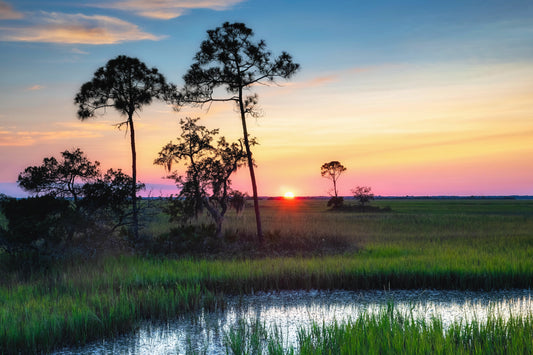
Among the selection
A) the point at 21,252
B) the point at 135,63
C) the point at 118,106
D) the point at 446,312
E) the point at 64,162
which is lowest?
the point at 446,312

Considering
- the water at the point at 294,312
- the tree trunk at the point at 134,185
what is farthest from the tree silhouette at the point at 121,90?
the water at the point at 294,312

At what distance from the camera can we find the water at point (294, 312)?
28.4ft

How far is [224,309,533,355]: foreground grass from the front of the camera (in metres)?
6.88

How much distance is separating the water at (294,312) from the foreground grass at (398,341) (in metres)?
0.43

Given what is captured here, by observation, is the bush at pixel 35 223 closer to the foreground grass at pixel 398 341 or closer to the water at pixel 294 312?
the water at pixel 294 312

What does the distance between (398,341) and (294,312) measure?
4321 millimetres

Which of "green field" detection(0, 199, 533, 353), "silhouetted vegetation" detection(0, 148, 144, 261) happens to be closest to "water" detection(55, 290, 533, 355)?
"green field" detection(0, 199, 533, 353)

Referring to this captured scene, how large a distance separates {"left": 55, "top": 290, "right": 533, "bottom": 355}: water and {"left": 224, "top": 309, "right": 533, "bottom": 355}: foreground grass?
434 millimetres

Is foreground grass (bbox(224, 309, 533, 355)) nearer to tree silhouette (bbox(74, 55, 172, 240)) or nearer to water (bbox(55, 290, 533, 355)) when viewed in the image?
water (bbox(55, 290, 533, 355))

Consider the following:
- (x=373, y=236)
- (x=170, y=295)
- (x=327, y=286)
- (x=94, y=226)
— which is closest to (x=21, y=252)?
(x=94, y=226)

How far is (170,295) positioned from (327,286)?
521 cm

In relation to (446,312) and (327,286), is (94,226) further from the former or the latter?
(446,312)

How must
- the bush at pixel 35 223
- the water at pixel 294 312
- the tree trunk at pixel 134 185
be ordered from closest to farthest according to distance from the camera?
the water at pixel 294 312 < the bush at pixel 35 223 < the tree trunk at pixel 134 185

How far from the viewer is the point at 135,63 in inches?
968
